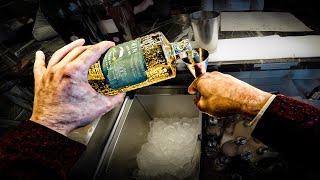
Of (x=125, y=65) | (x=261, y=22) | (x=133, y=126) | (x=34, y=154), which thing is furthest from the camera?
(x=261, y=22)

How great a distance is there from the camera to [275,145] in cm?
100

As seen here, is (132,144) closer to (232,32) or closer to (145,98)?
(145,98)

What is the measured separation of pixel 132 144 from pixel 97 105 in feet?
2.18

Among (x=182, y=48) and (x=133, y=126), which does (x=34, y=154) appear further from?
(x=133, y=126)

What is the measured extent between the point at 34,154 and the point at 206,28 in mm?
1220

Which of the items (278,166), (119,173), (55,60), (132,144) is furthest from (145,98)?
(278,166)

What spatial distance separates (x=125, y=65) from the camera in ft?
3.33

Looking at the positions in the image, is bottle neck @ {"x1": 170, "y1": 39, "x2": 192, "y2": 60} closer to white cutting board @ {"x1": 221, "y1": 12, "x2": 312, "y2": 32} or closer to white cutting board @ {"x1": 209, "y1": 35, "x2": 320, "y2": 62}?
white cutting board @ {"x1": 209, "y1": 35, "x2": 320, "y2": 62}

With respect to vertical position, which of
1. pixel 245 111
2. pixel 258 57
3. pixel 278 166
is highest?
pixel 245 111

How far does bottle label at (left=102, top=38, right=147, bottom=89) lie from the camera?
3.33 ft

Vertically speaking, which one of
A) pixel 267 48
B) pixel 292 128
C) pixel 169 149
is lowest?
pixel 169 149

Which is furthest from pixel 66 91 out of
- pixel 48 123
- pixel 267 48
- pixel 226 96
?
pixel 267 48

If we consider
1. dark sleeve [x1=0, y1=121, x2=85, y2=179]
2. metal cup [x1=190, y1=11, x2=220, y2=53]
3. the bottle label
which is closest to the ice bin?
metal cup [x1=190, y1=11, x2=220, y2=53]

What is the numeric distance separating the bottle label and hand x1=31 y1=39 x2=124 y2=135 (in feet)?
0.19
